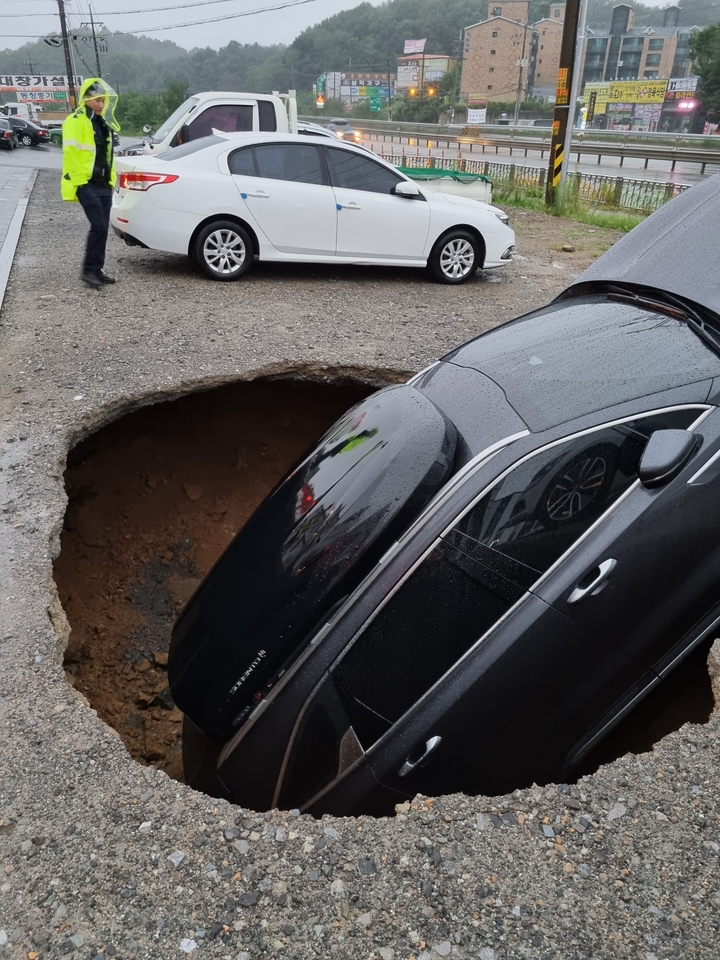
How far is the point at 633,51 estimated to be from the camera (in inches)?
3423

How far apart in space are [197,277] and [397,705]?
24.1 ft

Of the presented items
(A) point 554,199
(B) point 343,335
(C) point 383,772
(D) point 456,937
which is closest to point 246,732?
(C) point 383,772

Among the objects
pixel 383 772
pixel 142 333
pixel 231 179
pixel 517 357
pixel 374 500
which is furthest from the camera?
pixel 231 179

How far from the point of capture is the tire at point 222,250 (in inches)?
333

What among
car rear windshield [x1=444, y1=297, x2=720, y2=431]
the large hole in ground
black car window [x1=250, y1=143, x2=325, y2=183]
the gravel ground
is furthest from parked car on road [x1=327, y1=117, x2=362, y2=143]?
the gravel ground

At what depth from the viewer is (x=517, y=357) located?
3.16 metres

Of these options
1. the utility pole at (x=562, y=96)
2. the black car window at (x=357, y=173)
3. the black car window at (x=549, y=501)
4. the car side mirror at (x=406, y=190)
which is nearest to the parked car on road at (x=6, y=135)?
the utility pole at (x=562, y=96)

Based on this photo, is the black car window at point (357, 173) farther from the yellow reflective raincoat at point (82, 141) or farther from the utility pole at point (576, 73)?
the utility pole at point (576, 73)

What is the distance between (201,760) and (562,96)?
14.9m

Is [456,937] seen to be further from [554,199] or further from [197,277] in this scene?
[554,199]

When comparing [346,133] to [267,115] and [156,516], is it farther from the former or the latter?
[156,516]

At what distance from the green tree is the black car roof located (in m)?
60.6

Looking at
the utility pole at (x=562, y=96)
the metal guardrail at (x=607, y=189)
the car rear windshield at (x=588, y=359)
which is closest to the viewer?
the car rear windshield at (x=588, y=359)

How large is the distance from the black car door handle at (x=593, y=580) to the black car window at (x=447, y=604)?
0.43ft
